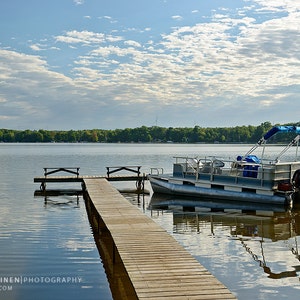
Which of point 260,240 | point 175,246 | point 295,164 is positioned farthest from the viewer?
point 295,164

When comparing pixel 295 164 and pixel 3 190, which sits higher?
pixel 295 164

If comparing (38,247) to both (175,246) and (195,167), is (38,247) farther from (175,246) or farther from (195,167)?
(195,167)

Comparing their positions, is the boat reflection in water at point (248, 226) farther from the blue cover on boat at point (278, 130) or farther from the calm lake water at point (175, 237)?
the blue cover on boat at point (278, 130)

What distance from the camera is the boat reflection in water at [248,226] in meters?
12.0

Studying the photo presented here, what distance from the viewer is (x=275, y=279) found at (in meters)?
10.3

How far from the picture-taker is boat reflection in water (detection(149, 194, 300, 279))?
1197 centimetres

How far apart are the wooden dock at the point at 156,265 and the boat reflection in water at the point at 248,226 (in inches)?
74.2

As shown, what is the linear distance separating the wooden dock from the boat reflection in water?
189cm

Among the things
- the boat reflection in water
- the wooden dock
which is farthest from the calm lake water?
the wooden dock

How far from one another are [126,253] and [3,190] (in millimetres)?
21274

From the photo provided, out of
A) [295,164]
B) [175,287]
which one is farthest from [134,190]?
[175,287]

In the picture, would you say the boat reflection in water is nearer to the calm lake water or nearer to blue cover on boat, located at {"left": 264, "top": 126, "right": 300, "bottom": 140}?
the calm lake water

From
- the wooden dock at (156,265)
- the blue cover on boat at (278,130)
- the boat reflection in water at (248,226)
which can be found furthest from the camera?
the blue cover on boat at (278,130)

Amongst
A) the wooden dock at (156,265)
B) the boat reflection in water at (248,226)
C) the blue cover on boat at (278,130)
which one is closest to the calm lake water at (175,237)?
the boat reflection in water at (248,226)
